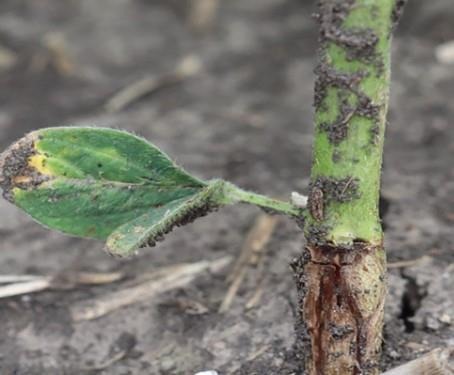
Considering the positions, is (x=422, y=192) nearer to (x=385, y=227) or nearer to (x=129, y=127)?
(x=385, y=227)

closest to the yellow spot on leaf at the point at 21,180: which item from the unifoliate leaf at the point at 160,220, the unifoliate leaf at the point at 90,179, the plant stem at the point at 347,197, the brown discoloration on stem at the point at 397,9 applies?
the unifoliate leaf at the point at 90,179

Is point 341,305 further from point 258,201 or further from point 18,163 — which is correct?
point 18,163

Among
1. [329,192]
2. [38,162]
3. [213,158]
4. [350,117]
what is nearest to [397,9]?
[350,117]

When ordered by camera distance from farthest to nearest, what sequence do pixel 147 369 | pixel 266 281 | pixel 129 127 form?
pixel 129 127, pixel 266 281, pixel 147 369

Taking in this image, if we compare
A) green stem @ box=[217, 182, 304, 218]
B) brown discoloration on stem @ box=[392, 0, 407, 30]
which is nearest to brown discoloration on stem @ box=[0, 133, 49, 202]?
green stem @ box=[217, 182, 304, 218]

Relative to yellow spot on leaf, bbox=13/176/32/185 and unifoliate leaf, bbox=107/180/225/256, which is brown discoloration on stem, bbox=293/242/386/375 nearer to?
unifoliate leaf, bbox=107/180/225/256

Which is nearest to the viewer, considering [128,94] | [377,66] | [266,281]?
[377,66]

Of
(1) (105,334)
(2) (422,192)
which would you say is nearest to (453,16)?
(2) (422,192)

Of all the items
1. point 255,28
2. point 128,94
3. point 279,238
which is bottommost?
point 279,238
